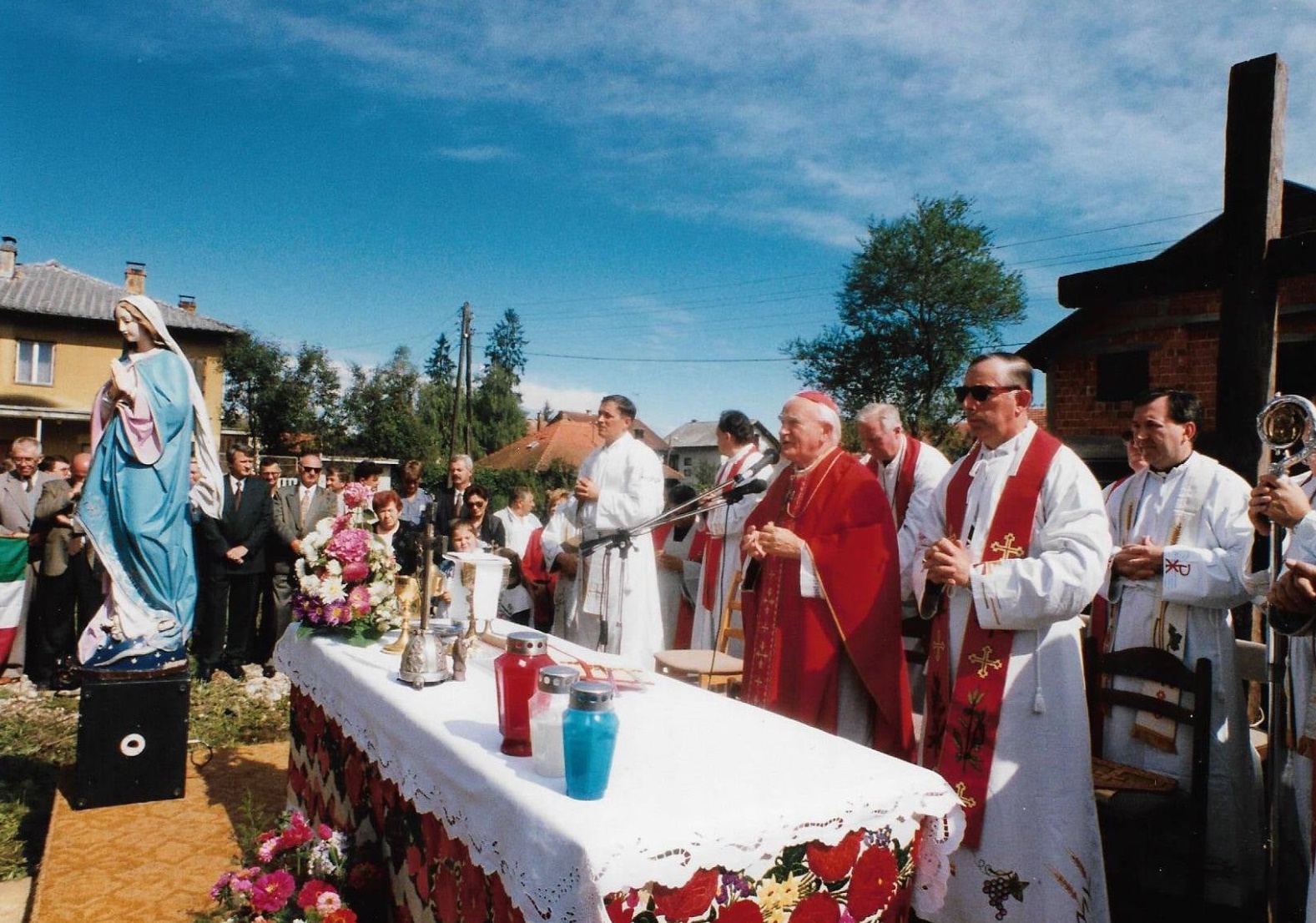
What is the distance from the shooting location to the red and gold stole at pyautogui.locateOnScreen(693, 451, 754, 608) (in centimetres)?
635

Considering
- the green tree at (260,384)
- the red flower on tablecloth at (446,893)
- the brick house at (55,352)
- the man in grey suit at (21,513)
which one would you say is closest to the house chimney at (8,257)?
the brick house at (55,352)

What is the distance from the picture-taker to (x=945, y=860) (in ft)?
7.11

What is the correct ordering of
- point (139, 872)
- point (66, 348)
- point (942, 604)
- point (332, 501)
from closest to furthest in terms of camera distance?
point (942, 604)
point (139, 872)
point (332, 501)
point (66, 348)

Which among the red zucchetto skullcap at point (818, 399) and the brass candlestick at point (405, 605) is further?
the red zucchetto skullcap at point (818, 399)

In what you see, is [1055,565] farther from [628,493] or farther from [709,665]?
[628,493]

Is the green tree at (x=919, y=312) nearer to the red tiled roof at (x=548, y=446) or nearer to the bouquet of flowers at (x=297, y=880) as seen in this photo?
the red tiled roof at (x=548, y=446)

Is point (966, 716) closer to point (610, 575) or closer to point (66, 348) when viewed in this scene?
point (610, 575)

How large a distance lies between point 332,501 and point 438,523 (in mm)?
1295

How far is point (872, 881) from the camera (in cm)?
207

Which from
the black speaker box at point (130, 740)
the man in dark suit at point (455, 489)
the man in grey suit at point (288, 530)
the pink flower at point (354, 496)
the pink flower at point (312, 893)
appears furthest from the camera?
the man in dark suit at point (455, 489)

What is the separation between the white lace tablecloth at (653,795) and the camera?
1736 millimetres

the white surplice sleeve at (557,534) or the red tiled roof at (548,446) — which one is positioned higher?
the red tiled roof at (548,446)

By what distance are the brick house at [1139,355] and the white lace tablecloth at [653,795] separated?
665cm

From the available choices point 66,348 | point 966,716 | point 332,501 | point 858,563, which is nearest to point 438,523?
point 332,501
